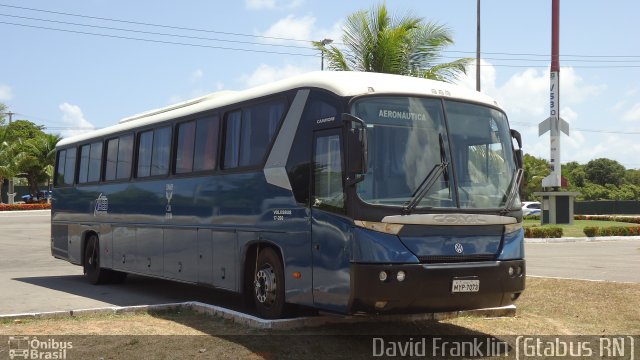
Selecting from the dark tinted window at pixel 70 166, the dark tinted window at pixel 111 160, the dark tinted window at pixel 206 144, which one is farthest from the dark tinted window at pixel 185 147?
the dark tinted window at pixel 70 166

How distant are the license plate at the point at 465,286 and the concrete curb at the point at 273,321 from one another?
1.17m

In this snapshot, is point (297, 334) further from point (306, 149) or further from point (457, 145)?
point (457, 145)

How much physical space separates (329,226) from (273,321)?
4.72 feet

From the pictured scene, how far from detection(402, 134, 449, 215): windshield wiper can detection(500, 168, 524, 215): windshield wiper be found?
86 centimetres

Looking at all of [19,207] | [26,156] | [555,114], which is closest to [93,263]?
[555,114]

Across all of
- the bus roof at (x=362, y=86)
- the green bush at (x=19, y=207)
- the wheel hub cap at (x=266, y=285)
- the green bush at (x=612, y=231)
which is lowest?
the wheel hub cap at (x=266, y=285)

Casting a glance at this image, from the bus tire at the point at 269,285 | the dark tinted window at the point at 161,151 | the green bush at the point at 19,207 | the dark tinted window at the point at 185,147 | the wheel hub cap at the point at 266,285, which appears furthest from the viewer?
the green bush at the point at 19,207

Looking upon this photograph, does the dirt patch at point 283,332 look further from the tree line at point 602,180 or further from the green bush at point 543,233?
the tree line at point 602,180

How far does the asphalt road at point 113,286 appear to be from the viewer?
12.9m

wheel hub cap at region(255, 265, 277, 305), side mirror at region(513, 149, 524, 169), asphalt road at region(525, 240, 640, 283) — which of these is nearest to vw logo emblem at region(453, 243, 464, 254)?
side mirror at region(513, 149, 524, 169)

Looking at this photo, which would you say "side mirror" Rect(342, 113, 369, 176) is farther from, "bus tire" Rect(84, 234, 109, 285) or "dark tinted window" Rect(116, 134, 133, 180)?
"bus tire" Rect(84, 234, 109, 285)

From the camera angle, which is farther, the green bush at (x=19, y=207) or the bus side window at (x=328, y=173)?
the green bush at (x=19, y=207)

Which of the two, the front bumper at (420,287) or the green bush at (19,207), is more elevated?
the green bush at (19,207)

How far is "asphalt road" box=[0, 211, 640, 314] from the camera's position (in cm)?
1294
